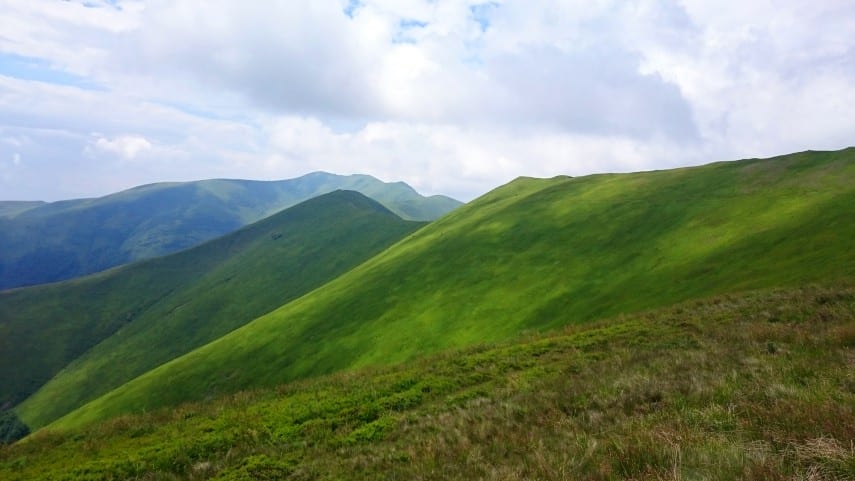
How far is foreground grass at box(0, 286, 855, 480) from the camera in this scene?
7.23m

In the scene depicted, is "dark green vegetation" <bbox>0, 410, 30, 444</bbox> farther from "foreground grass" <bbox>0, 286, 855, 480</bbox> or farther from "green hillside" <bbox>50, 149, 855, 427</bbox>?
"foreground grass" <bbox>0, 286, 855, 480</bbox>

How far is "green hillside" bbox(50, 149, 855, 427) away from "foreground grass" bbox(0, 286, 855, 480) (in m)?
21.5

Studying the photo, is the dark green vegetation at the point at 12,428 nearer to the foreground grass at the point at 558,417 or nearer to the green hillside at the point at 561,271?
the green hillside at the point at 561,271

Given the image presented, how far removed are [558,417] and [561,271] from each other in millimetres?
61901

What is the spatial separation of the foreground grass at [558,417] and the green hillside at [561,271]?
2152 cm

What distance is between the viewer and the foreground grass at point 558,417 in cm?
723

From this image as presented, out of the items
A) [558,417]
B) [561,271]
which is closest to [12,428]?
[561,271]

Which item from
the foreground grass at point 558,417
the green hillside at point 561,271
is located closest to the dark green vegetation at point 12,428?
the green hillside at point 561,271

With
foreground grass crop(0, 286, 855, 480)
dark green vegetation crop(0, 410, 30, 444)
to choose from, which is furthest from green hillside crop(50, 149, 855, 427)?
dark green vegetation crop(0, 410, 30, 444)

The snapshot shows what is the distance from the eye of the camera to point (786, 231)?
52.2 m

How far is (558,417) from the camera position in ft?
37.2

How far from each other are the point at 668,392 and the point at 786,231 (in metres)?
53.6

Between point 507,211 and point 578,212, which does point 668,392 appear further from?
point 507,211

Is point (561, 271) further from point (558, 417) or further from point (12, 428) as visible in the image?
point (12, 428)
